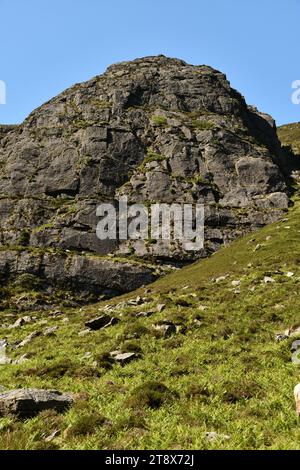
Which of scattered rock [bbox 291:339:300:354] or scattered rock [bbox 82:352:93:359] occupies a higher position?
scattered rock [bbox 291:339:300:354]

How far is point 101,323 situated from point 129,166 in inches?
2850

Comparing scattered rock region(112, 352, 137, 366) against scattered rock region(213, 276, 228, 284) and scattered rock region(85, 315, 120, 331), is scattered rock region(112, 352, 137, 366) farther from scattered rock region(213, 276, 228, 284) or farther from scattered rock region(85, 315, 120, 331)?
scattered rock region(213, 276, 228, 284)

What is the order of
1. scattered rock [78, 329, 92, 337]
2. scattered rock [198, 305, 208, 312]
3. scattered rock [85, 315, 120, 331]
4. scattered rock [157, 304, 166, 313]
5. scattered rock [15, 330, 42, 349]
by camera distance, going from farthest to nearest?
1. scattered rock [157, 304, 166, 313]
2. scattered rock [198, 305, 208, 312]
3. scattered rock [15, 330, 42, 349]
4. scattered rock [85, 315, 120, 331]
5. scattered rock [78, 329, 92, 337]

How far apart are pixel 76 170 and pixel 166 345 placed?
3052 inches

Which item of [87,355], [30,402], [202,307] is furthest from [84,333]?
[30,402]

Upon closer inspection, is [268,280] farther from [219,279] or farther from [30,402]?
[30,402]

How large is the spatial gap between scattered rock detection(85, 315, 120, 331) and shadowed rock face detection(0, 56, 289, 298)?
39.3 meters

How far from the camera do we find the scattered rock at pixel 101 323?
94.7 ft

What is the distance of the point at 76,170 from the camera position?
3716 inches

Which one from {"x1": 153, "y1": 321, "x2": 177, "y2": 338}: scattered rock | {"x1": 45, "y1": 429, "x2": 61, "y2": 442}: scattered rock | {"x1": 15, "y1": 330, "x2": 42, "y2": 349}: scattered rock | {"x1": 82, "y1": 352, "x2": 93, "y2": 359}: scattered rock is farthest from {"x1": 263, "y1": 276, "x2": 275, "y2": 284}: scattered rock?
{"x1": 45, "y1": 429, "x2": 61, "y2": 442}: scattered rock

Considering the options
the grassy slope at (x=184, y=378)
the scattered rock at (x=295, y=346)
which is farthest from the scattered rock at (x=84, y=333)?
the scattered rock at (x=295, y=346)

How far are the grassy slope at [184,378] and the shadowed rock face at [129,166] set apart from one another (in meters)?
41.5

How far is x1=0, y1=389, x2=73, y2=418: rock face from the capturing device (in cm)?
1257

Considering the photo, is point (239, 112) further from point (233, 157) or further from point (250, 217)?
point (250, 217)
